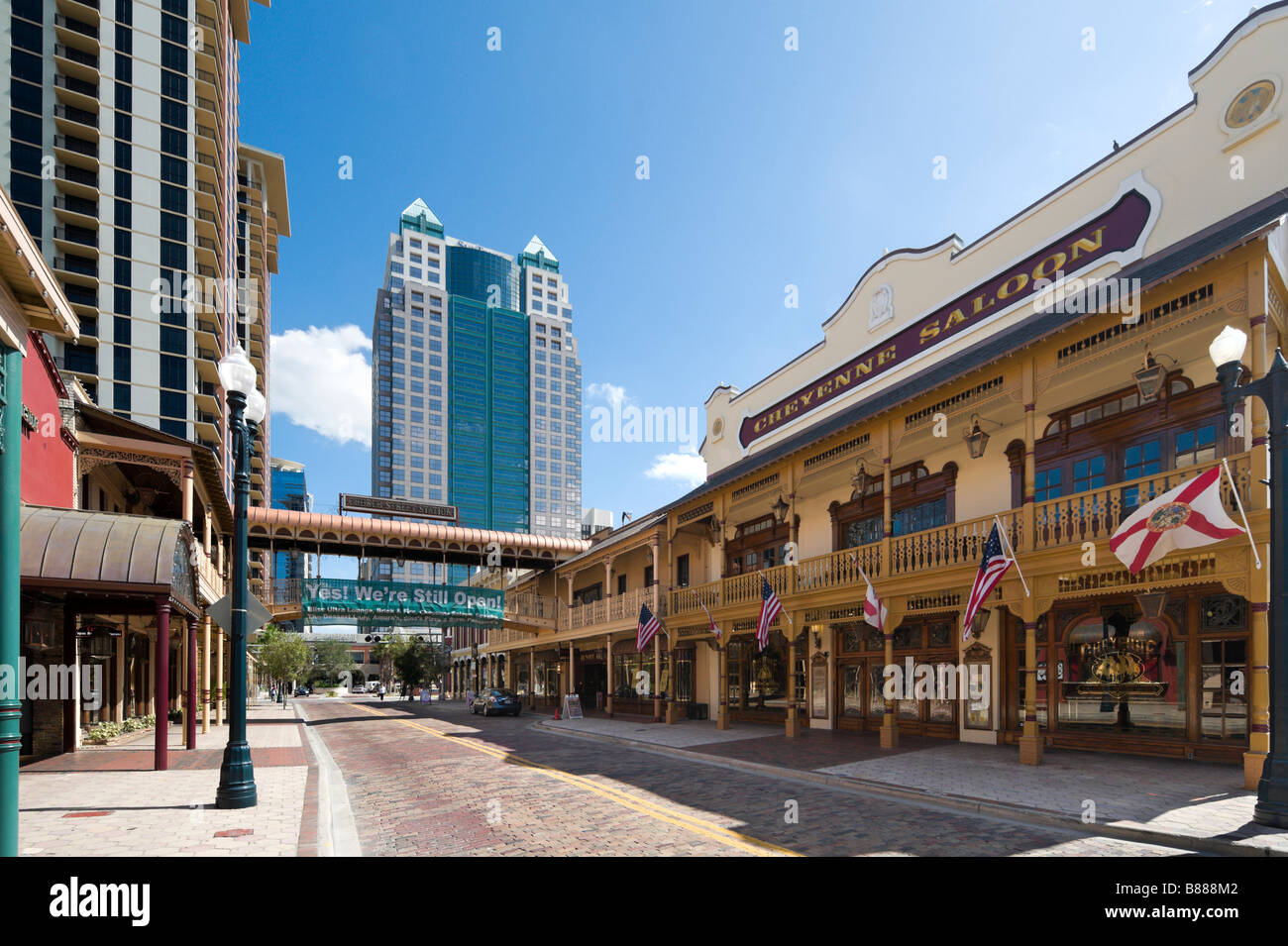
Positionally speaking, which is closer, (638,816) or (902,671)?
(638,816)

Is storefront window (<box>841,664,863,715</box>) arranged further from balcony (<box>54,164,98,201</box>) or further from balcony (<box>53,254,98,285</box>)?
balcony (<box>54,164,98,201</box>)

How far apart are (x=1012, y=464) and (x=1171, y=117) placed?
7660 millimetres

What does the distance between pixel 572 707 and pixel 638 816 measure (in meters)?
20.2

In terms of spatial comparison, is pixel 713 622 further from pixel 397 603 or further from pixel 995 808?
pixel 397 603

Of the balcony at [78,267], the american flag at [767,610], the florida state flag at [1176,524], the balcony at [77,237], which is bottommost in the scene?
the american flag at [767,610]

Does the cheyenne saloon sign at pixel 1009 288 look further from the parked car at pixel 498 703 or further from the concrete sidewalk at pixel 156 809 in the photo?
the parked car at pixel 498 703

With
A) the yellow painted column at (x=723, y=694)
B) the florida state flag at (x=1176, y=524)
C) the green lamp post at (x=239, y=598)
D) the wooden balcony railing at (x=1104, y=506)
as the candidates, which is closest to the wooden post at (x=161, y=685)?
the green lamp post at (x=239, y=598)

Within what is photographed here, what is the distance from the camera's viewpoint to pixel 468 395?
16162cm

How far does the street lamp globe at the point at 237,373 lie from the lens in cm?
1017

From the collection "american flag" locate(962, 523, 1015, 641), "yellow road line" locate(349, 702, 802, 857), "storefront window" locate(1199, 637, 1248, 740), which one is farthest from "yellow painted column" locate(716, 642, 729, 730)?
"storefront window" locate(1199, 637, 1248, 740)

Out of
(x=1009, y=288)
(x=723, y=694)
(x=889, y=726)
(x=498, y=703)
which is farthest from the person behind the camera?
(x=498, y=703)

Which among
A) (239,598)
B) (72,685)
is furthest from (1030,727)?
(72,685)

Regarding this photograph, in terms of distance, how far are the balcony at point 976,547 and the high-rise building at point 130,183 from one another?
49493 millimetres

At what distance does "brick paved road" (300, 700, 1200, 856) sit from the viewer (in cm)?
787
